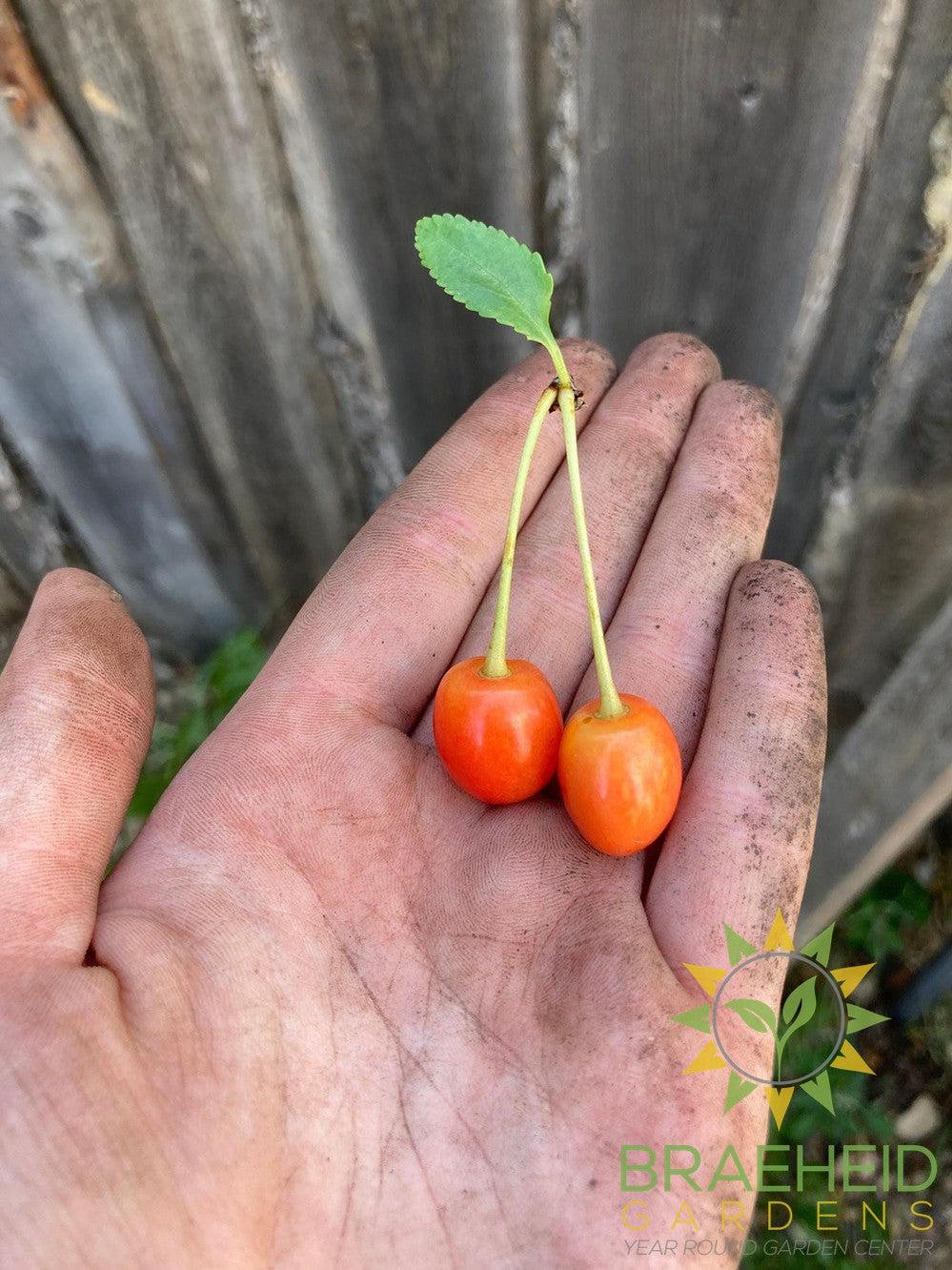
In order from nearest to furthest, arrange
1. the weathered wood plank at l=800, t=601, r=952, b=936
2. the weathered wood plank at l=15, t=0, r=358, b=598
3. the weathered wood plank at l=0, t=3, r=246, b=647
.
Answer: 1. the weathered wood plank at l=15, t=0, r=358, b=598
2. the weathered wood plank at l=0, t=3, r=246, b=647
3. the weathered wood plank at l=800, t=601, r=952, b=936

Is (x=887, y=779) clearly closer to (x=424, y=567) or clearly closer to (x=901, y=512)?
(x=901, y=512)

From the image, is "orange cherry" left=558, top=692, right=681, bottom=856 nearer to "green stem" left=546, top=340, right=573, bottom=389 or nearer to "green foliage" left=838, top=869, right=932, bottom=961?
"green stem" left=546, top=340, right=573, bottom=389

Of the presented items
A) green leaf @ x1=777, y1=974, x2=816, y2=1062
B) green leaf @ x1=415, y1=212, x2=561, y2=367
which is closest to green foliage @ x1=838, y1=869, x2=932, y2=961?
green leaf @ x1=777, y1=974, x2=816, y2=1062

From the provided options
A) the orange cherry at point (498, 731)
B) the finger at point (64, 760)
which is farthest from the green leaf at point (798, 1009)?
the finger at point (64, 760)

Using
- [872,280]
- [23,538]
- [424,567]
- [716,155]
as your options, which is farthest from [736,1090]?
[23,538]

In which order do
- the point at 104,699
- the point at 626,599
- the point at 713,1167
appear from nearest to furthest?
the point at 713,1167, the point at 104,699, the point at 626,599

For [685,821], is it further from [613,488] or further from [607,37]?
[607,37]

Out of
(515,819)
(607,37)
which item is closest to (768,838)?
(515,819)

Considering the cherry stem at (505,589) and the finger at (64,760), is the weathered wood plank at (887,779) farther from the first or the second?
the finger at (64,760)
